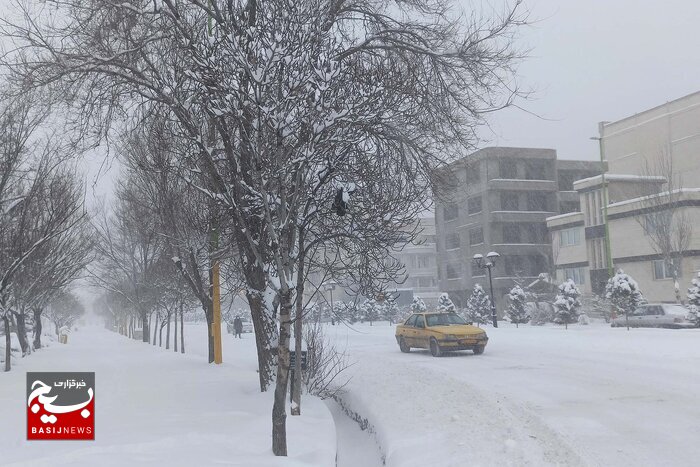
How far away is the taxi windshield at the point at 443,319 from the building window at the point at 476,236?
36.7 metres

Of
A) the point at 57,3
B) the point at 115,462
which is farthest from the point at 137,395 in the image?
the point at 57,3

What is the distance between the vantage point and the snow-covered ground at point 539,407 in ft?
24.5

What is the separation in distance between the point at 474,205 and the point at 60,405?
5439 cm

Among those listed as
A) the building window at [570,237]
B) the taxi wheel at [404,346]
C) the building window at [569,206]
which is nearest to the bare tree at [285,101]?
the taxi wheel at [404,346]

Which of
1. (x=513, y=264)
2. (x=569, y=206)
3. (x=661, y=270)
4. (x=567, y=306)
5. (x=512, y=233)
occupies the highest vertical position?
(x=569, y=206)

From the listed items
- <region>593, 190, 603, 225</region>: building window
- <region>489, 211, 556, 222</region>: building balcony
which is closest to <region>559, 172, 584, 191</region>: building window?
<region>489, 211, 556, 222</region>: building balcony

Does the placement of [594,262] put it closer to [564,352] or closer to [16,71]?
[564,352]

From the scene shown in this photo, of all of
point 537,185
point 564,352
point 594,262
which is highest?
point 537,185

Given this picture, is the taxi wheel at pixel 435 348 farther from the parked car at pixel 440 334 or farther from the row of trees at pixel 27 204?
the row of trees at pixel 27 204

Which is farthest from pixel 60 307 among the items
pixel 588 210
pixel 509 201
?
pixel 588 210

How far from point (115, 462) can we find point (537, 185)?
179 feet

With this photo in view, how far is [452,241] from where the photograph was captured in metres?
63.2

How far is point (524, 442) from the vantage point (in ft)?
25.7

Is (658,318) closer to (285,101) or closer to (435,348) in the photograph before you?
(435,348)
